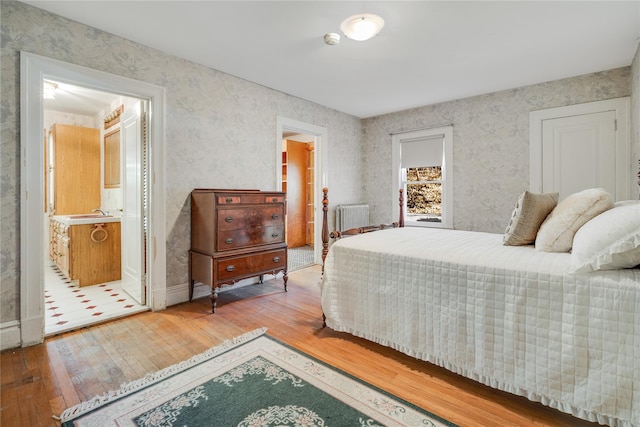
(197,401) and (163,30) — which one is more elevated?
(163,30)

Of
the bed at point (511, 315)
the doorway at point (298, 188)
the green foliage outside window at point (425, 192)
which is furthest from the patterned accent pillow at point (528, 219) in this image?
the doorway at point (298, 188)

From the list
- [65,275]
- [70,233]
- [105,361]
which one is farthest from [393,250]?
[65,275]

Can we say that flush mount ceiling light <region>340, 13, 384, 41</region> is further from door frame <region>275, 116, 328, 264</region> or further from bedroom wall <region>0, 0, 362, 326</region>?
door frame <region>275, 116, 328, 264</region>

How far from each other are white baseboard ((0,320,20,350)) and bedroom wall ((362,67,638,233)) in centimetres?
488

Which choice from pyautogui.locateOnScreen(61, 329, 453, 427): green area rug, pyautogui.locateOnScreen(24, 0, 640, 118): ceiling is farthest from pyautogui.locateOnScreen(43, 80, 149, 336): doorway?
pyautogui.locateOnScreen(61, 329, 453, 427): green area rug

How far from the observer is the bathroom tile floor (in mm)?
2660

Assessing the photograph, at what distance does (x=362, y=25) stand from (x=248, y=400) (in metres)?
2.65

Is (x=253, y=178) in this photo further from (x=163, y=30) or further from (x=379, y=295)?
(x=379, y=295)

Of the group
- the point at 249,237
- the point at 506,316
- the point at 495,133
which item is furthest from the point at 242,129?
the point at 495,133

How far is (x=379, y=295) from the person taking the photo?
6.82 ft

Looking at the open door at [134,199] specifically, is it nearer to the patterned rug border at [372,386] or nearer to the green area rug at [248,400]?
the green area rug at [248,400]

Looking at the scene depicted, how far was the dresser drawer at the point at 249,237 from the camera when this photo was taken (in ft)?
9.74

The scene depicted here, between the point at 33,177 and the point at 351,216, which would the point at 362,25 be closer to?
the point at 33,177

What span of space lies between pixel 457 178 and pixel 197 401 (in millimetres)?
4213
